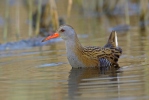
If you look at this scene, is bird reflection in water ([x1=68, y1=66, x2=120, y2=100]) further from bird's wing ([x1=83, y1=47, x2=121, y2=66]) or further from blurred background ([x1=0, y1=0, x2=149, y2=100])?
bird's wing ([x1=83, y1=47, x2=121, y2=66])

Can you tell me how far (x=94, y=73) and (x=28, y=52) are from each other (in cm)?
364

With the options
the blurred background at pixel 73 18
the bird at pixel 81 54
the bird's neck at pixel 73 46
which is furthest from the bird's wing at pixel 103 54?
the blurred background at pixel 73 18

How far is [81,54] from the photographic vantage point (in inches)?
408

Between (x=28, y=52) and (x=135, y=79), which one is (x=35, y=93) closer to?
(x=135, y=79)

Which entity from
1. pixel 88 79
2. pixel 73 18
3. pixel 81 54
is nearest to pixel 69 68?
pixel 81 54

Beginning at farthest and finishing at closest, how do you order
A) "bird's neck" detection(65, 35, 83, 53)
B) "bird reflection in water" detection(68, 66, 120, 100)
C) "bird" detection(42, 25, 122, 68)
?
"bird's neck" detection(65, 35, 83, 53) → "bird" detection(42, 25, 122, 68) → "bird reflection in water" detection(68, 66, 120, 100)

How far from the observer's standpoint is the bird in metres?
10.3

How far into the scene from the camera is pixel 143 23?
18.1 metres

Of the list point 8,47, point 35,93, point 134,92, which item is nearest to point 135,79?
point 134,92

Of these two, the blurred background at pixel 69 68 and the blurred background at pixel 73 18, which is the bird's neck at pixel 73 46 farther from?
the blurred background at pixel 73 18

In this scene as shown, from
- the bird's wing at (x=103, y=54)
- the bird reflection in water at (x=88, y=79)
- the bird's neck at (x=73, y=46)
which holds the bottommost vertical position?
the bird reflection in water at (x=88, y=79)

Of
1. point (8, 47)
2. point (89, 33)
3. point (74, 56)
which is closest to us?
point (74, 56)

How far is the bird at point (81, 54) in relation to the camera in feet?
33.7

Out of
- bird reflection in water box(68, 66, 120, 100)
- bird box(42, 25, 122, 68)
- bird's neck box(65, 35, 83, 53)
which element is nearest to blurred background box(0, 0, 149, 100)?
bird reflection in water box(68, 66, 120, 100)
